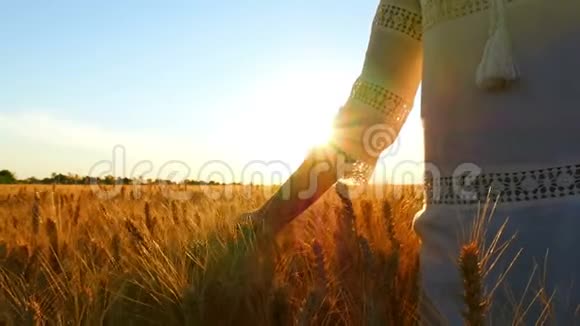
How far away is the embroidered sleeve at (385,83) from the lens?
1.06 m

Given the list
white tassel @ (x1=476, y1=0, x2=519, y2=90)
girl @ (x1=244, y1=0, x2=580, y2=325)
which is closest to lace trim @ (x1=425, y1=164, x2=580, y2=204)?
girl @ (x1=244, y1=0, x2=580, y2=325)

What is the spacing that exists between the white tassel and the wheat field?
0.22 metres

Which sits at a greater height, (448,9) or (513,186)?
(448,9)

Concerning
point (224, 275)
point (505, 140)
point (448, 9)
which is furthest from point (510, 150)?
point (224, 275)

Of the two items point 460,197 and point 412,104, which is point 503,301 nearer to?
point 460,197

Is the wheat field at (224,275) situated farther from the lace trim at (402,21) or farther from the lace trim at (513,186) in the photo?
the lace trim at (402,21)

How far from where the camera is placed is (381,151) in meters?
1.09

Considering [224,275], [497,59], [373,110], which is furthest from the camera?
[373,110]

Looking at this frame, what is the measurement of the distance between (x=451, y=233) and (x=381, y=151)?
22cm

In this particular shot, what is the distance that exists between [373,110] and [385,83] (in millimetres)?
48

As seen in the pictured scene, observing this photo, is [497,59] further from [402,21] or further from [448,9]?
[402,21]

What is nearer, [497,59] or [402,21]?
[497,59]

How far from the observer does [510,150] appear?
33.4 inches

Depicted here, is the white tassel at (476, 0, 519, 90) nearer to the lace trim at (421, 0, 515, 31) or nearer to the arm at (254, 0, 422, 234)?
the lace trim at (421, 0, 515, 31)
